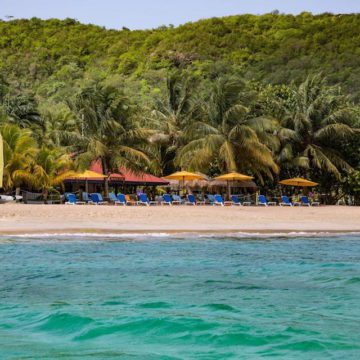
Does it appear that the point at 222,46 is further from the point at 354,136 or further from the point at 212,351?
the point at 212,351

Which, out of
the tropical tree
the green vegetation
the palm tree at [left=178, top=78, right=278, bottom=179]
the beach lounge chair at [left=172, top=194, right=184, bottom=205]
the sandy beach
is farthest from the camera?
the tropical tree

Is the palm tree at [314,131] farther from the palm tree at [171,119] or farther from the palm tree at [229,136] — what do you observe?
the palm tree at [171,119]

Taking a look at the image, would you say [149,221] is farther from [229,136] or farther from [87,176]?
[229,136]

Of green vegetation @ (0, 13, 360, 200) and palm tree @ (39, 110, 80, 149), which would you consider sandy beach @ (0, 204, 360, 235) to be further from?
palm tree @ (39, 110, 80, 149)

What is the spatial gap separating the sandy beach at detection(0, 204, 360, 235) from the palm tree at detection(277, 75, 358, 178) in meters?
12.2

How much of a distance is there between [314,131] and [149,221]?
19.1 meters

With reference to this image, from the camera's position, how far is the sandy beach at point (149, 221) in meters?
15.2

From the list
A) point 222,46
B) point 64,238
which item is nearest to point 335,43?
point 222,46

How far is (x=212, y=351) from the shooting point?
15.6ft

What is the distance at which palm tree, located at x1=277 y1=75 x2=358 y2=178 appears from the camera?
33500mm

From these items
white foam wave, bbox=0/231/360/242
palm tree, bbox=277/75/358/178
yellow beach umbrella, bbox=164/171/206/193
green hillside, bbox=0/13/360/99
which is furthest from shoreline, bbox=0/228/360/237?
green hillside, bbox=0/13/360/99

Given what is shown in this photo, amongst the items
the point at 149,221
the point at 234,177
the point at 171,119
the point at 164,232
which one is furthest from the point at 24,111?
the point at 164,232

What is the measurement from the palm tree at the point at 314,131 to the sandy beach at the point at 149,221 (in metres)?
12.2

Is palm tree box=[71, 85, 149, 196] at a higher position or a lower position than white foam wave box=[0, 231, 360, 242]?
higher
